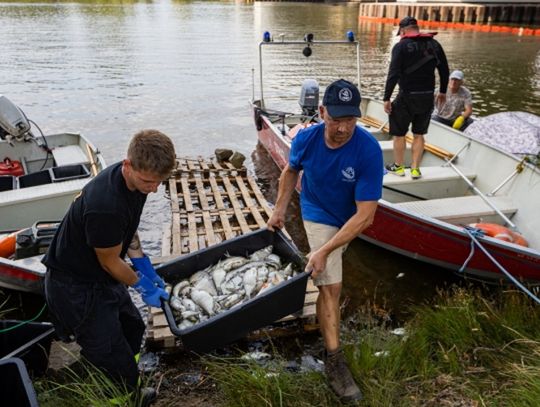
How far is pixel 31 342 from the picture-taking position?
3.52 meters

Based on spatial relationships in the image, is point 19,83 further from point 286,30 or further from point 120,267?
point 286,30

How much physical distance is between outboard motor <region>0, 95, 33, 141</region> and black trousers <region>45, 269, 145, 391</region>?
17.8ft

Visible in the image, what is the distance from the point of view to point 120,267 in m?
2.67

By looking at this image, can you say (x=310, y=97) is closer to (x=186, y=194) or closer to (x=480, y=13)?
(x=186, y=194)

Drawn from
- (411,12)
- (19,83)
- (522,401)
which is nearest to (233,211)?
(522,401)

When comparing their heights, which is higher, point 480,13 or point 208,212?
point 480,13

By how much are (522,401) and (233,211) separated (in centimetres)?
484

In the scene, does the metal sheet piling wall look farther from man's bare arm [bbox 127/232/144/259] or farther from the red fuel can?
man's bare arm [bbox 127/232/144/259]

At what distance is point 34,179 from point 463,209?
5775 millimetres

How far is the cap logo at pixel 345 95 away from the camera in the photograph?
3059mm

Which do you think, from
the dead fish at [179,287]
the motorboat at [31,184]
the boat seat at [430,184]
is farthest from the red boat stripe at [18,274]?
the boat seat at [430,184]

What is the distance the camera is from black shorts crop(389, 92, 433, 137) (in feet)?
20.5

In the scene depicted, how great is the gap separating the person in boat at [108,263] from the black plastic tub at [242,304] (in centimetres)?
35

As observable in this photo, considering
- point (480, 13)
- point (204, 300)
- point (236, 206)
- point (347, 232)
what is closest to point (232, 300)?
point (204, 300)
